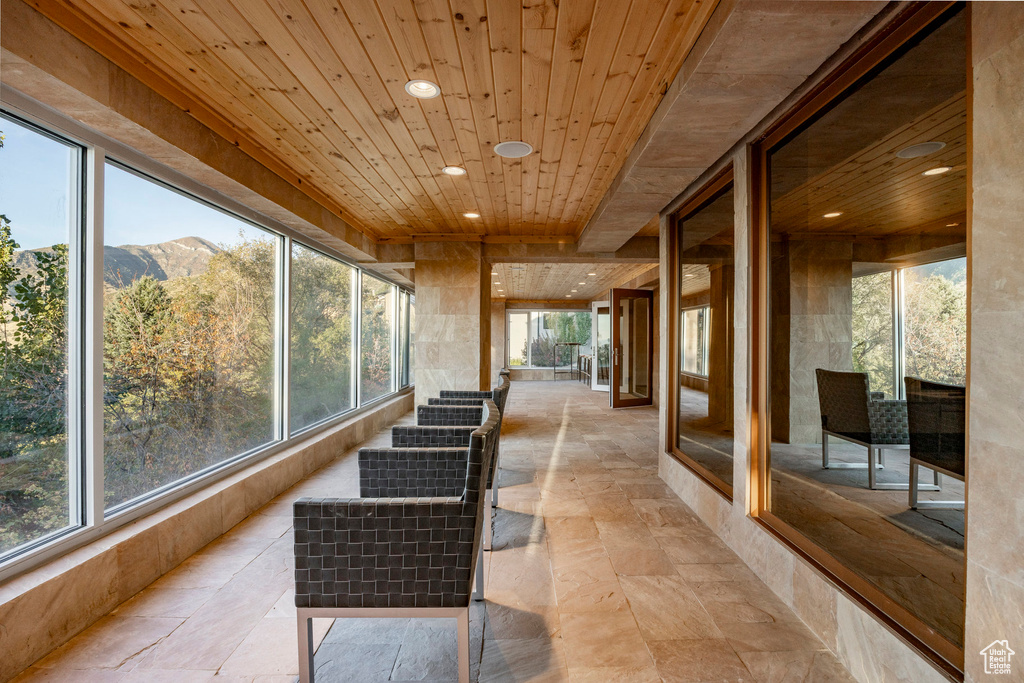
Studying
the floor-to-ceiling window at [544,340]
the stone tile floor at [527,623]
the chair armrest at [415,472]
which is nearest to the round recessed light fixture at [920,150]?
the stone tile floor at [527,623]

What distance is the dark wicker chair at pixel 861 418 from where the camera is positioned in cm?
173

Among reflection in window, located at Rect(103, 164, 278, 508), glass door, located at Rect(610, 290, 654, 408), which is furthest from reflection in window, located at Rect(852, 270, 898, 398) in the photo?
glass door, located at Rect(610, 290, 654, 408)

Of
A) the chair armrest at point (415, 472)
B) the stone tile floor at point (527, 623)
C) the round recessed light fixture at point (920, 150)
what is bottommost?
the stone tile floor at point (527, 623)

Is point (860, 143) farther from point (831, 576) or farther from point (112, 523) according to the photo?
point (112, 523)

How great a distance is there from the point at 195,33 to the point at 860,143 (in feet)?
8.96

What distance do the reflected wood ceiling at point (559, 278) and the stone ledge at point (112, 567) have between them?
550 centimetres

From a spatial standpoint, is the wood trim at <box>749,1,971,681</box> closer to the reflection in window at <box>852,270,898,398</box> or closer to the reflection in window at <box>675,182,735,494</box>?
the reflection in window at <box>675,182,735,494</box>

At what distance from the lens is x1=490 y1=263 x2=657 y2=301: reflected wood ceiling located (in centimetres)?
833

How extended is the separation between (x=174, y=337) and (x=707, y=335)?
151 inches

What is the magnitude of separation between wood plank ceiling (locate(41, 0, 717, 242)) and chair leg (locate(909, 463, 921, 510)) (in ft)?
5.72

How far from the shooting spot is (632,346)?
31.1 feet

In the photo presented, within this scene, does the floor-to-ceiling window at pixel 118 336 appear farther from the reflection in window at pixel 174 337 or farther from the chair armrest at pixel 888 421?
the chair armrest at pixel 888 421
